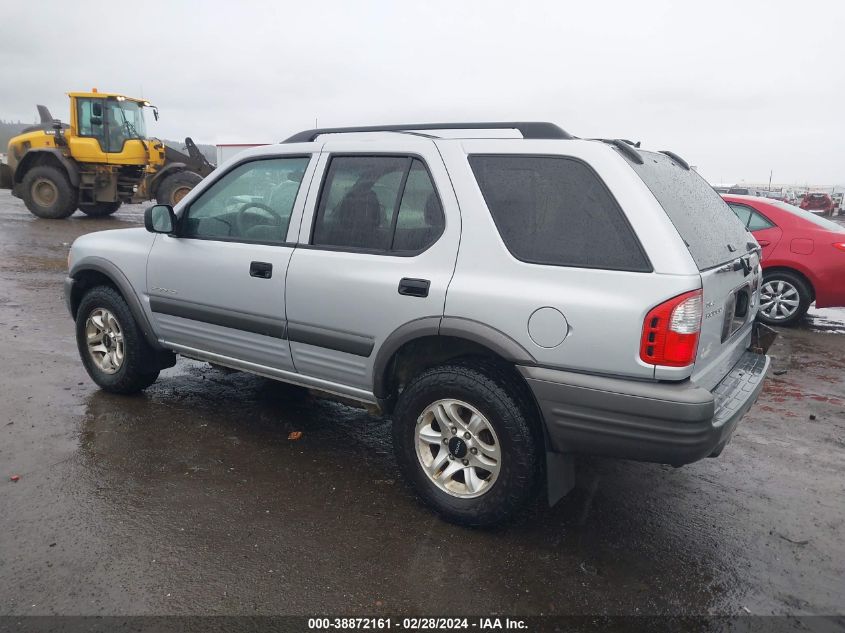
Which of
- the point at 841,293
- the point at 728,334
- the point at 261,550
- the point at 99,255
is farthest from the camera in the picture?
the point at 841,293

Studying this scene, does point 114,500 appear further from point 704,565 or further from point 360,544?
point 704,565

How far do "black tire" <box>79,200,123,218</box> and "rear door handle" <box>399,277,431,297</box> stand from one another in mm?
16194

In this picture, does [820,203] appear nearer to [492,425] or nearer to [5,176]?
[5,176]

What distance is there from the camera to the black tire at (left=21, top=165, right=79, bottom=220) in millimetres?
16141

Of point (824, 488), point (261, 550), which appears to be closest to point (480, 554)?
point (261, 550)

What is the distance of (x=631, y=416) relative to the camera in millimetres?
2574

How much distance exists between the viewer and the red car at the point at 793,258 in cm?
719

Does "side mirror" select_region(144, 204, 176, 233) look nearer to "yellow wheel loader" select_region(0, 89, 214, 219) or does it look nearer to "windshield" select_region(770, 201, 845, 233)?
"windshield" select_region(770, 201, 845, 233)

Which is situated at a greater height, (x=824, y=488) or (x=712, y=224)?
(x=712, y=224)

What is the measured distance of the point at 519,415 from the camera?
282 centimetres

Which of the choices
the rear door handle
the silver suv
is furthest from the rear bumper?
the rear door handle

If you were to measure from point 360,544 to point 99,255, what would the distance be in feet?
9.65

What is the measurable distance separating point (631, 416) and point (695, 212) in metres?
1.15

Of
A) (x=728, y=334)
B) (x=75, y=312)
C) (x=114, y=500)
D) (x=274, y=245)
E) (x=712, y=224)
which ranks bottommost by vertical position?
(x=114, y=500)
